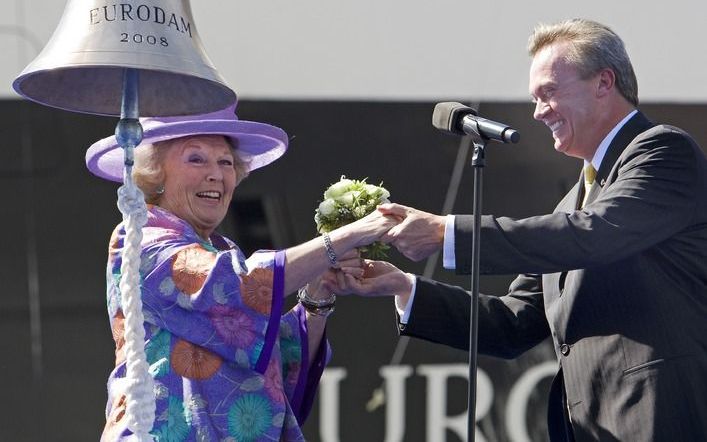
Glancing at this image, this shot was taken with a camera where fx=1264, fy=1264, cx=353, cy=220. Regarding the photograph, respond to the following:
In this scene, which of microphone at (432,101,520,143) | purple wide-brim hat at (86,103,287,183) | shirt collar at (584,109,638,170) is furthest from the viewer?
shirt collar at (584,109,638,170)

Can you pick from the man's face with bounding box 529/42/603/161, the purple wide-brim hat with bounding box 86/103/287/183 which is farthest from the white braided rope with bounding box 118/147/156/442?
the man's face with bounding box 529/42/603/161

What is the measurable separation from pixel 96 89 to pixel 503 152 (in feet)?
7.49

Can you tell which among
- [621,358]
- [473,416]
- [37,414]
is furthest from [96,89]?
[37,414]

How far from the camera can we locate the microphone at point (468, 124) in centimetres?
284

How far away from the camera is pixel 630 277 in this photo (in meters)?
3.20

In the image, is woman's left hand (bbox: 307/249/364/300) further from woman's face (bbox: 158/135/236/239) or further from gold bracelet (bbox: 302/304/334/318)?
woman's face (bbox: 158/135/236/239)

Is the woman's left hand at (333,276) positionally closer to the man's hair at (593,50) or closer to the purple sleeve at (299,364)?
the purple sleeve at (299,364)

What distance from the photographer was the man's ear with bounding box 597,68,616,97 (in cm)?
→ 341

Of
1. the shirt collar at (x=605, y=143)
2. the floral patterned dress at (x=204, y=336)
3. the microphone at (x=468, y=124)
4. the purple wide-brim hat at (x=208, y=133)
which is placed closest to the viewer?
the microphone at (x=468, y=124)

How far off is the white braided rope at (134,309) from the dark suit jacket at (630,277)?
2.81 feet

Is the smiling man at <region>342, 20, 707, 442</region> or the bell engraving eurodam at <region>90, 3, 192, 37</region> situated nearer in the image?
the bell engraving eurodam at <region>90, 3, 192, 37</region>

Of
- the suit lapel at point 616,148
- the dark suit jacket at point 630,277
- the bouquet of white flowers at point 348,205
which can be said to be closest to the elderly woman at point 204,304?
the bouquet of white flowers at point 348,205

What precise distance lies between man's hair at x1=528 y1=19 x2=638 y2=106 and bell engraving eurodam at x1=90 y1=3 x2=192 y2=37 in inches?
48.8

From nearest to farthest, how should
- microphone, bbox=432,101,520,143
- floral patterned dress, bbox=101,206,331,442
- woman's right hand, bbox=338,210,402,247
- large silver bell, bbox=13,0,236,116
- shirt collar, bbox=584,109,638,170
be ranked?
1. large silver bell, bbox=13,0,236,116
2. microphone, bbox=432,101,520,143
3. floral patterned dress, bbox=101,206,331,442
4. woman's right hand, bbox=338,210,402,247
5. shirt collar, bbox=584,109,638,170
